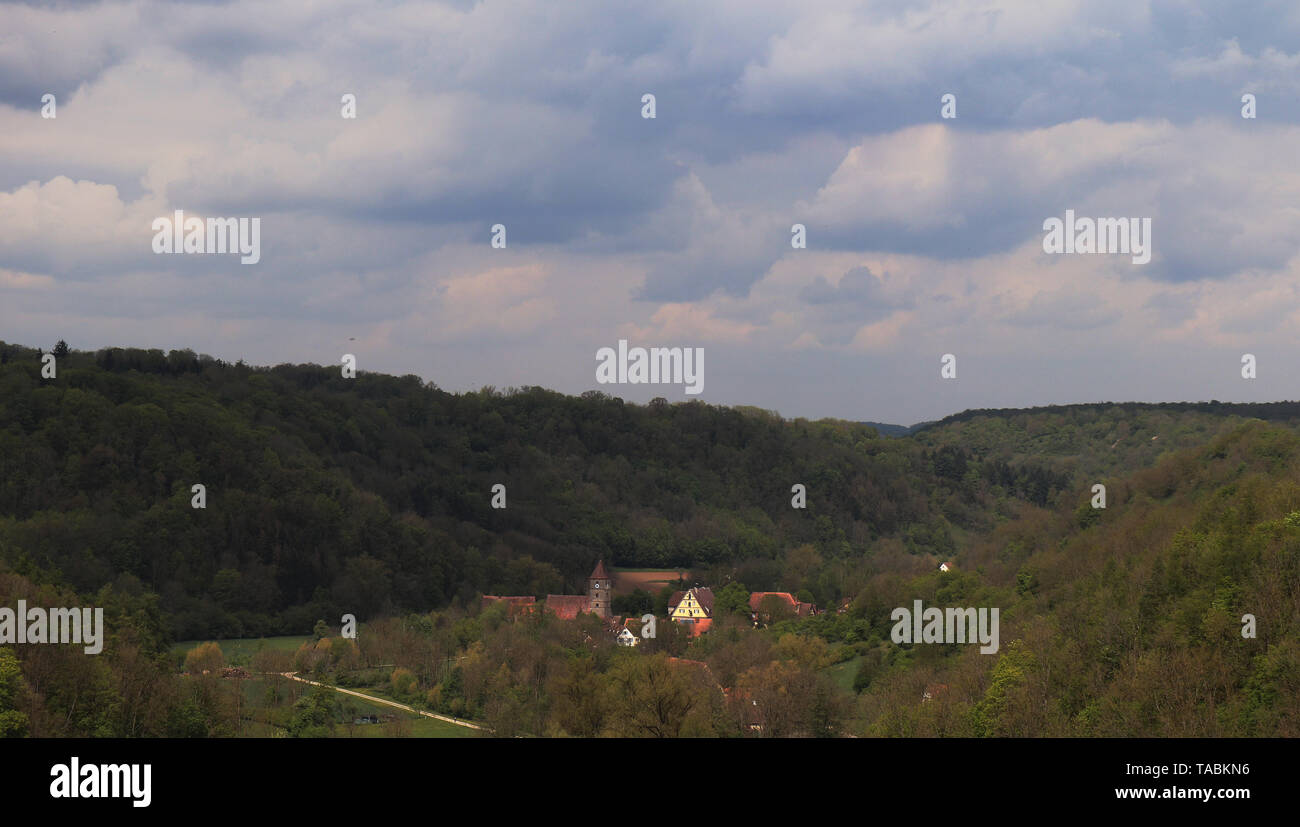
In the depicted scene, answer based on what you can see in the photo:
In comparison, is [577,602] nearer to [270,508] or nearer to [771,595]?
[771,595]

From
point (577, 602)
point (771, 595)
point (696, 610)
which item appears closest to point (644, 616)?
point (696, 610)

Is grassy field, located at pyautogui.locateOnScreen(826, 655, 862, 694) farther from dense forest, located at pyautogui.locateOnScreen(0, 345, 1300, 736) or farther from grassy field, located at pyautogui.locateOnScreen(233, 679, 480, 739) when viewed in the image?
grassy field, located at pyautogui.locateOnScreen(233, 679, 480, 739)

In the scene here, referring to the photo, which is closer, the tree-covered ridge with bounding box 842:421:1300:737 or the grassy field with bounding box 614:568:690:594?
the tree-covered ridge with bounding box 842:421:1300:737

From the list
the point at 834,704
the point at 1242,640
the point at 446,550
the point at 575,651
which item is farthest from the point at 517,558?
the point at 1242,640

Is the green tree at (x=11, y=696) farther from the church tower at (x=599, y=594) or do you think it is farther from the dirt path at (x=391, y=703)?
the church tower at (x=599, y=594)

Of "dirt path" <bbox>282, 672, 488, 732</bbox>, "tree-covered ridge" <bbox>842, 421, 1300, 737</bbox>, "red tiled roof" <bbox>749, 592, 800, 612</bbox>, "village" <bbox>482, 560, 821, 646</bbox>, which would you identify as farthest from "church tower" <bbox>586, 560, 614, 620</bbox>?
"tree-covered ridge" <bbox>842, 421, 1300, 737</bbox>
